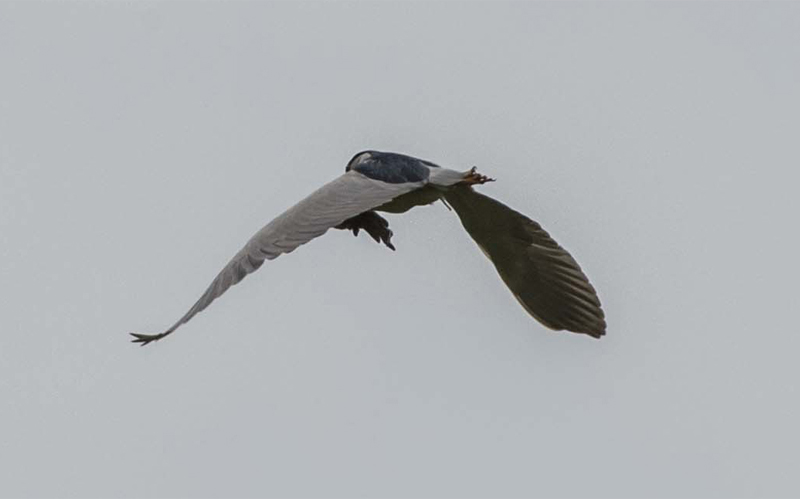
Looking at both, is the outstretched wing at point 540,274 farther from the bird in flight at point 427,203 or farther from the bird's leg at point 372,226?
the bird's leg at point 372,226

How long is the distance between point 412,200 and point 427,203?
25 cm

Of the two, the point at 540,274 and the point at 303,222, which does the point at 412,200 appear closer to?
the point at 303,222

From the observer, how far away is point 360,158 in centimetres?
1491

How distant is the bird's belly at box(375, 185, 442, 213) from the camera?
14.7 m

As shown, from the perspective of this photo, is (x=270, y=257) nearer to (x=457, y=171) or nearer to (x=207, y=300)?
(x=207, y=300)

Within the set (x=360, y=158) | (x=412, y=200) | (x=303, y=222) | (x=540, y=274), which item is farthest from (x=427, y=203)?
(x=303, y=222)

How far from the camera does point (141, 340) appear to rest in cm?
1277

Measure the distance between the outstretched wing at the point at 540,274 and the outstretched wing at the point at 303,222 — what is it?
1.55m

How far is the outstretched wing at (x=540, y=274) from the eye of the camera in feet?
51.9

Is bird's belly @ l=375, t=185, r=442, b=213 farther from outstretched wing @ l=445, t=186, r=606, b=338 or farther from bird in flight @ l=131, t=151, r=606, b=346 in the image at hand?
outstretched wing @ l=445, t=186, r=606, b=338

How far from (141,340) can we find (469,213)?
353 cm

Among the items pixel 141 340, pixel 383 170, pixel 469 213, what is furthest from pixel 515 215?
pixel 141 340

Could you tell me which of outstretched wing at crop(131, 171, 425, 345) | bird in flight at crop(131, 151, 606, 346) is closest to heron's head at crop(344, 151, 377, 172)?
bird in flight at crop(131, 151, 606, 346)

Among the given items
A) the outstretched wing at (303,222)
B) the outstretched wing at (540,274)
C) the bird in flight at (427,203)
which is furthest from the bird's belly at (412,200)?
the outstretched wing at (540,274)
